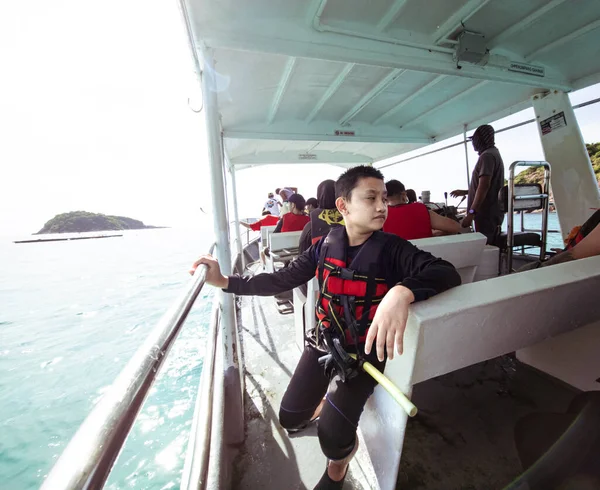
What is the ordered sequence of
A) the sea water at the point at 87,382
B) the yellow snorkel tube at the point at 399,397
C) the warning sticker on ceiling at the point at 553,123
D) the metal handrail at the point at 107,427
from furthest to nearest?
Result: the warning sticker on ceiling at the point at 553,123 → the sea water at the point at 87,382 → the yellow snorkel tube at the point at 399,397 → the metal handrail at the point at 107,427

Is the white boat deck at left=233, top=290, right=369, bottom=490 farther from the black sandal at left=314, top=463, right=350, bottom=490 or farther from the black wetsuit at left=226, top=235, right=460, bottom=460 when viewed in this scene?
the black wetsuit at left=226, top=235, right=460, bottom=460

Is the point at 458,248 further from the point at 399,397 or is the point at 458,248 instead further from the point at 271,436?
the point at 271,436

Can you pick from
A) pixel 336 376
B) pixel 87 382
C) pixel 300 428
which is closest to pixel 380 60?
pixel 336 376

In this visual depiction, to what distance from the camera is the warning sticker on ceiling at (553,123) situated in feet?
13.0

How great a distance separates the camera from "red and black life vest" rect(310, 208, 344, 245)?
2338 millimetres

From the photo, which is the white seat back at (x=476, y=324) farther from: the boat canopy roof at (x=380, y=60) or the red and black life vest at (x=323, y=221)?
the boat canopy roof at (x=380, y=60)

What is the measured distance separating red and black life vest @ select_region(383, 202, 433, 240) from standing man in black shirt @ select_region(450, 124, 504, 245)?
3.16 ft

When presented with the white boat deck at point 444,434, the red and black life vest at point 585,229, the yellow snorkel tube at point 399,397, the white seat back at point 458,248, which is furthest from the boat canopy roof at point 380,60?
the white boat deck at point 444,434

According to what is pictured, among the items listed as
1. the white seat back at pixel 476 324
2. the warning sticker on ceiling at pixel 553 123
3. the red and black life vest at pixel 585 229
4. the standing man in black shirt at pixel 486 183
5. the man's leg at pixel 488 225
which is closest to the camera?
the white seat back at pixel 476 324

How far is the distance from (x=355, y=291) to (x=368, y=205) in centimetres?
41

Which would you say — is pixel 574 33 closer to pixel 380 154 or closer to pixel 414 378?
pixel 414 378

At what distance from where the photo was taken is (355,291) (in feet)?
4.12

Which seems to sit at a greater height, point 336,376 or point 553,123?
point 553,123

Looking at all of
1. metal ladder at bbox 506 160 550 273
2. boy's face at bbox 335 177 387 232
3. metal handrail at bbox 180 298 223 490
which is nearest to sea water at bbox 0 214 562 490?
metal handrail at bbox 180 298 223 490
